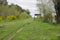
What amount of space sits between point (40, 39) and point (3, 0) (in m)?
61.1

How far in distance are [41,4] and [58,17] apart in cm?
1488

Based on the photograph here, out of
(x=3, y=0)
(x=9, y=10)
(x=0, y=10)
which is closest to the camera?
(x=0, y=10)

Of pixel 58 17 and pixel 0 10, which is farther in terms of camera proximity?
pixel 0 10

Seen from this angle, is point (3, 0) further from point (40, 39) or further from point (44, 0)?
point (40, 39)

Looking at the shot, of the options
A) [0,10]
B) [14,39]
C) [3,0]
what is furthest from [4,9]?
[14,39]


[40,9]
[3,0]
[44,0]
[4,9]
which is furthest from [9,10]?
[44,0]

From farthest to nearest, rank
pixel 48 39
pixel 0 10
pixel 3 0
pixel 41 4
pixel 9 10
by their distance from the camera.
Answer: pixel 3 0 → pixel 9 10 → pixel 0 10 → pixel 41 4 → pixel 48 39

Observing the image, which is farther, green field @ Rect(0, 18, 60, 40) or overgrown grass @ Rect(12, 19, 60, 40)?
green field @ Rect(0, 18, 60, 40)

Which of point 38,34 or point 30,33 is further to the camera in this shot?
point 30,33

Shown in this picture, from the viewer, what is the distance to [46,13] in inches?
1912

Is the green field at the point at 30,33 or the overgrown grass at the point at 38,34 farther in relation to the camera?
the green field at the point at 30,33

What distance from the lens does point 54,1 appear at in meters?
31.5

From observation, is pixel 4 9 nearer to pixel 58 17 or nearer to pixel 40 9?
pixel 40 9

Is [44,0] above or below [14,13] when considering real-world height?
above
